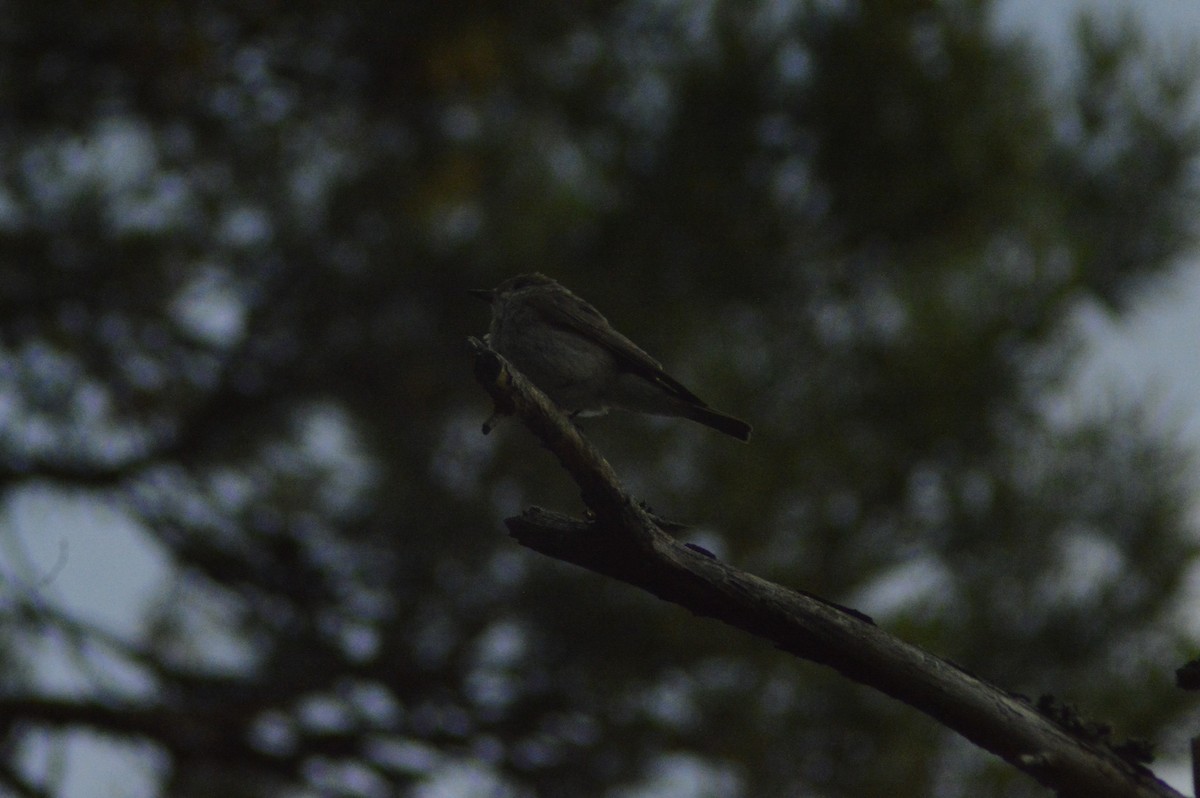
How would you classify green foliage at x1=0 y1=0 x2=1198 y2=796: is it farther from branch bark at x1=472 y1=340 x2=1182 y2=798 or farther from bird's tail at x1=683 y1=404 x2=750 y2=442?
branch bark at x1=472 y1=340 x2=1182 y2=798

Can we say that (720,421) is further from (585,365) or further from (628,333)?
(628,333)

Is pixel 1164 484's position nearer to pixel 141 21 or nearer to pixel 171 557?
pixel 171 557

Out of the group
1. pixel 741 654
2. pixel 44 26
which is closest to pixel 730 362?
pixel 741 654

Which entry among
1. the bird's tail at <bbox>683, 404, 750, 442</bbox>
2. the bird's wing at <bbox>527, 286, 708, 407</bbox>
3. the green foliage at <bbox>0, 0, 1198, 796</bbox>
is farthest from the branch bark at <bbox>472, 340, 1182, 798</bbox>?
the green foliage at <bbox>0, 0, 1198, 796</bbox>

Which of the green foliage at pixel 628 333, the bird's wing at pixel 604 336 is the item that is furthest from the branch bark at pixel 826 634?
the green foliage at pixel 628 333

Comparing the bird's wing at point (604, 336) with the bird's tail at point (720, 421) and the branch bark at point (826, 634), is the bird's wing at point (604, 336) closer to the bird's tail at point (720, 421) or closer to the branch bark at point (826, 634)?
the bird's tail at point (720, 421)

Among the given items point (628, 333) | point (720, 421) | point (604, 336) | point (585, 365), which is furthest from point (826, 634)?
point (628, 333)
